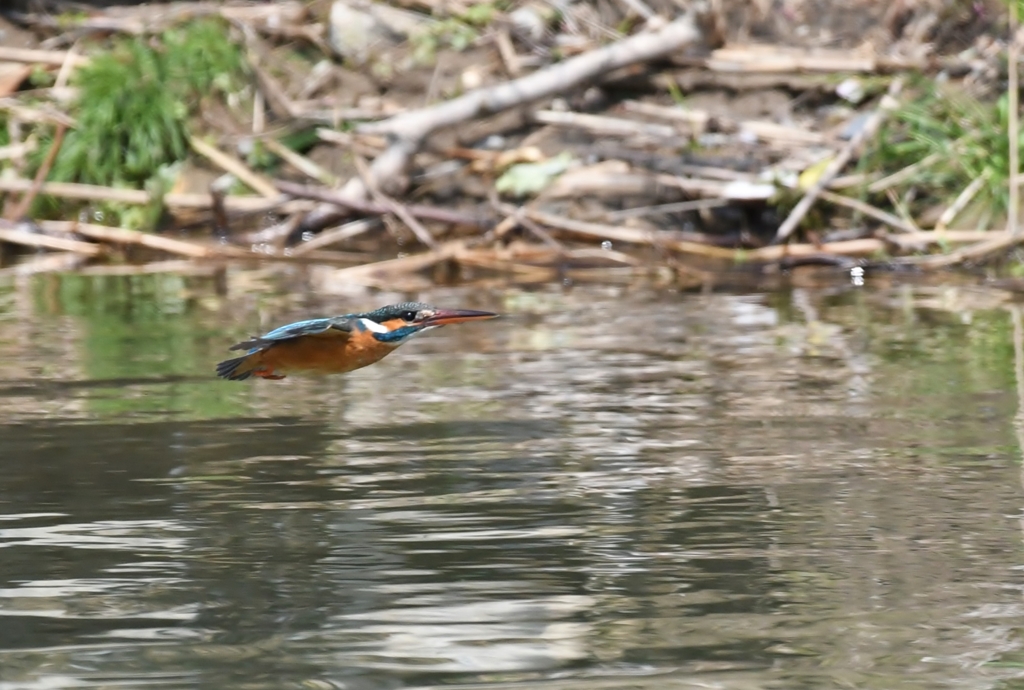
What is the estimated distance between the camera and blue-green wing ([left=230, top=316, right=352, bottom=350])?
464 centimetres

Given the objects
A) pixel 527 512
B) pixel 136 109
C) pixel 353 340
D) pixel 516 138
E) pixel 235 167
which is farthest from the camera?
pixel 136 109

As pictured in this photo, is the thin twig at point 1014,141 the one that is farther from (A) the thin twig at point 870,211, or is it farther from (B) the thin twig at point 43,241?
(B) the thin twig at point 43,241

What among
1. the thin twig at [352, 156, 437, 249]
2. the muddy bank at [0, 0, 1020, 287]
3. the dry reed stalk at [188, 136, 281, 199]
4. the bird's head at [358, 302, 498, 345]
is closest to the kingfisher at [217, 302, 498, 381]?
the bird's head at [358, 302, 498, 345]

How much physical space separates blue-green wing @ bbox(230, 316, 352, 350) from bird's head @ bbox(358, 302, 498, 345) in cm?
9

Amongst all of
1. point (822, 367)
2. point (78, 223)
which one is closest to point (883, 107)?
point (822, 367)

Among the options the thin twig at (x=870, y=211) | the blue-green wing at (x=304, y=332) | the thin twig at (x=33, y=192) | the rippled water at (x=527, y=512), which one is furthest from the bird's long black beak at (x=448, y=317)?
the thin twig at (x=33, y=192)

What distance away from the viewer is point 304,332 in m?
4.63

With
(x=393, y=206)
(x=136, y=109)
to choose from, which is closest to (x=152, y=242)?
(x=393, y=206)

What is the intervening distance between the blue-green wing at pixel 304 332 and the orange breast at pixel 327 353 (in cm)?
3

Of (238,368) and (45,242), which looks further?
(45,242)

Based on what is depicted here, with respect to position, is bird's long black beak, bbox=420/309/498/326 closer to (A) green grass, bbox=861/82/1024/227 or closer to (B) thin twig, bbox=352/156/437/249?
(B) thin twig, bbox=352/156/437/249

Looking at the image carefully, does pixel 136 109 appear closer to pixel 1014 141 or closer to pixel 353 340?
pixel 1014 141

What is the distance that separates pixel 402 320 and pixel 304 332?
0.36 m

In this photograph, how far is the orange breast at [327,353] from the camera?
4.82m
